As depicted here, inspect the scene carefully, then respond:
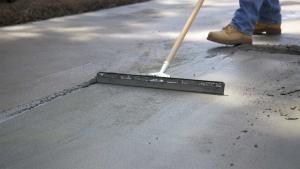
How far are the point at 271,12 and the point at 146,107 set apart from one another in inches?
88.5

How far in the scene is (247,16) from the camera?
3.76 metres

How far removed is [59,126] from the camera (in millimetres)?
2182

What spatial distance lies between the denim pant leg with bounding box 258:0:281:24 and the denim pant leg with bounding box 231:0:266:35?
453mm

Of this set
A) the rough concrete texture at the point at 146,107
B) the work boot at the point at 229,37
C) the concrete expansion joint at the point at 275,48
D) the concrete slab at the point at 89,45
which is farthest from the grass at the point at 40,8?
the concrete expansion joint at the point at 275,48

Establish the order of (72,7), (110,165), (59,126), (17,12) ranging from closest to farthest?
(110,165) → (59,126) → (17,12) → (72,7)

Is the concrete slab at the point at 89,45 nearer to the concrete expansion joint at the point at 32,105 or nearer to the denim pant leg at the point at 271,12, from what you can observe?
the concrete expansion joint at the point at 32,105

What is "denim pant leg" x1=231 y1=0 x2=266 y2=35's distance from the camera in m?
3.76

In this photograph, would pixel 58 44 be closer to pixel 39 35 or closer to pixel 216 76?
pixel 39 35

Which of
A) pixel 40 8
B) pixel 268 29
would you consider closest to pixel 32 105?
pixel 268 29

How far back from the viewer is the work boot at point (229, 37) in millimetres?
3697

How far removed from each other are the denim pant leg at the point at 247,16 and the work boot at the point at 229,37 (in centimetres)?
4

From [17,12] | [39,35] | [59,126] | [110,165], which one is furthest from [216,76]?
[17,12]

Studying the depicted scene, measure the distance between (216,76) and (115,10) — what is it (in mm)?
3559

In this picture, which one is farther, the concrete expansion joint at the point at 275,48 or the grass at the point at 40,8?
the grass at the point at 40,8
